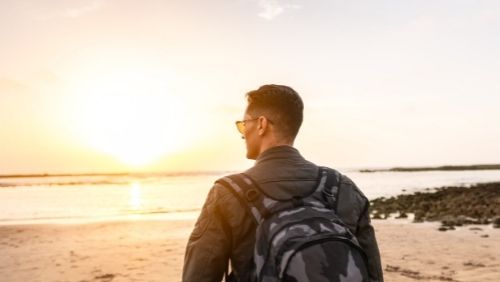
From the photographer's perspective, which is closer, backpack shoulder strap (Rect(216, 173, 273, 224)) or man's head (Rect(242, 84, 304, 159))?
backpack shoulder strap (Rect(216, 173, 273, 224))

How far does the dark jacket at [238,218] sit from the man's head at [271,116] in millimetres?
87

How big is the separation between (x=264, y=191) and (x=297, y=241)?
323 millimetres

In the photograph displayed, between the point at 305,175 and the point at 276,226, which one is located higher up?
the point at 305,175

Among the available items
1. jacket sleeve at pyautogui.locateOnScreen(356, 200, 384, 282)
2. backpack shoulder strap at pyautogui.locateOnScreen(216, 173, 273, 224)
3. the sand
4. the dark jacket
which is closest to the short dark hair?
the dark jacket

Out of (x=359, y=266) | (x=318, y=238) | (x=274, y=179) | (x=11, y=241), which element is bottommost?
(x=11, y=241)

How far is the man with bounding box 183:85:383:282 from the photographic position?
100 inches

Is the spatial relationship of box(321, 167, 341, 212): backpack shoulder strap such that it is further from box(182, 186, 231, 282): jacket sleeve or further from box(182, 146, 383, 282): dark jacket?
box(182, 186, 231, 282): jacket sleeve

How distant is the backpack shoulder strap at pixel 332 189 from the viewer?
8.95 feet

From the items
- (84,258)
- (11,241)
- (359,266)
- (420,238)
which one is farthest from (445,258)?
(11,241)

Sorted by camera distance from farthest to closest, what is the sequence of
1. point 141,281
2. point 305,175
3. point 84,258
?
point 84,258 < point 141,281 < point 305,175

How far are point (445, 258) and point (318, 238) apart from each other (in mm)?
10594

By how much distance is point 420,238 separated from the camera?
15.4m

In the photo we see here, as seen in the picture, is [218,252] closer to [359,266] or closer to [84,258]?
[359,266]

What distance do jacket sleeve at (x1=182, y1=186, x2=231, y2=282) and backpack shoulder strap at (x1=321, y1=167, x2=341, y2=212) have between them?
614 millimetres
